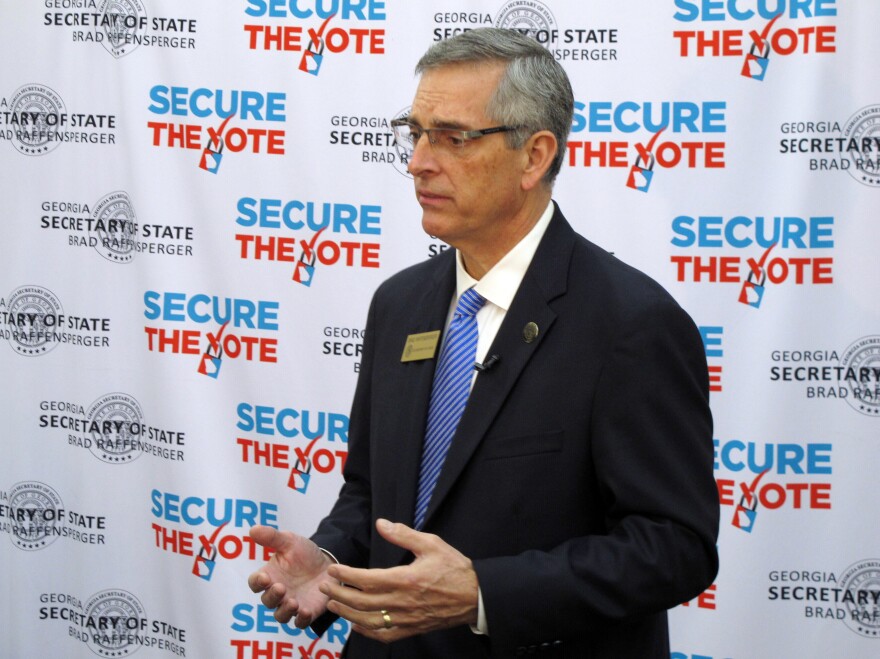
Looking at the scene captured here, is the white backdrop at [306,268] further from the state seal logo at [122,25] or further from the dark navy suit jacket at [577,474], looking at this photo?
the dark navy suit jacket at [577,474]

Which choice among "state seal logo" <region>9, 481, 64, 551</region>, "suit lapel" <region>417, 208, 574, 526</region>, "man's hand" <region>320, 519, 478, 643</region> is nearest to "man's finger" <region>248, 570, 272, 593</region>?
"man's hand" <region>320, 519, 478, 643</region>

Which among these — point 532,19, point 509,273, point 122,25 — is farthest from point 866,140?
point 122,25

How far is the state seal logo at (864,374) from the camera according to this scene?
123 inches

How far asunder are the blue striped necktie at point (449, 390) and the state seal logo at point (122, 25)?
2.22 metres

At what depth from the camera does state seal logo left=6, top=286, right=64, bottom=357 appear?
3633 millimetres

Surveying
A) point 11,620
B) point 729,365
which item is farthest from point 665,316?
point 11,620

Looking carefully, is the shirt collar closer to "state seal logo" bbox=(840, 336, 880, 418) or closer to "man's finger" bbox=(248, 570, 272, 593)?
"man's finger" bbox=(248, 570, 272, 593)

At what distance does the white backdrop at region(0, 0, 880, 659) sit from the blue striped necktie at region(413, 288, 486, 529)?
1518 millimetres

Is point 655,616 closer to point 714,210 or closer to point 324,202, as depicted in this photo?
point 714,210

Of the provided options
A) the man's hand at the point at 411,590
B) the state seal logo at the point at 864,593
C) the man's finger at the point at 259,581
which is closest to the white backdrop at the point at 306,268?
the state seal logo at the point at 864,593

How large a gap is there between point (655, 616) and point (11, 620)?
9.24 ft

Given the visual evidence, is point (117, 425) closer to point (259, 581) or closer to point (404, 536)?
point (259, 581)

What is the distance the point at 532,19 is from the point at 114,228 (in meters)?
1.68

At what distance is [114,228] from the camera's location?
3578mm
